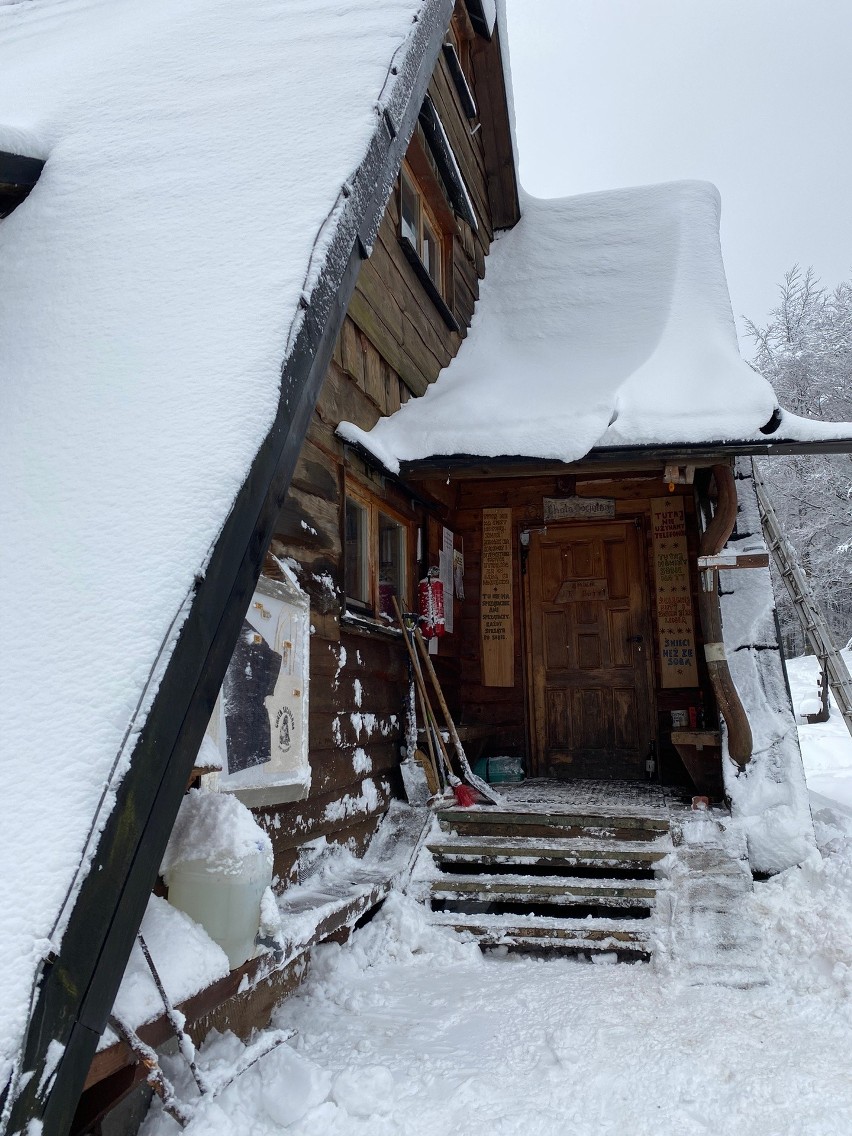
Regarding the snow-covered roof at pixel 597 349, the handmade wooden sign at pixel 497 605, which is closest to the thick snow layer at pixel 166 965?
the snow-covered roof at pixel 597 349

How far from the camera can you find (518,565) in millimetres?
7863

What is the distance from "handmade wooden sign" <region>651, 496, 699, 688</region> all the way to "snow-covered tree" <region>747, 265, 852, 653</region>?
522 inches

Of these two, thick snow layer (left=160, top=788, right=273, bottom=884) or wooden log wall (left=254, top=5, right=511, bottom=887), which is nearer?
thick snow layer (left=160, top=788, right=273, bottom=884)

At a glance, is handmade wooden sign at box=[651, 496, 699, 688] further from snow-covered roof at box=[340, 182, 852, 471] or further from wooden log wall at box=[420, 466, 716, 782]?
snow-covered roof at box=[340, 182, 852, 471]

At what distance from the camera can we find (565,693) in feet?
25.1

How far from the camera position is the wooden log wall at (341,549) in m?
4.20

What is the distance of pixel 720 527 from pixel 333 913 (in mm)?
3812

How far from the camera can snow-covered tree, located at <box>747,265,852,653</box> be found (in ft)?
67.2

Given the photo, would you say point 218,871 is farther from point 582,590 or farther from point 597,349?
point 582,590

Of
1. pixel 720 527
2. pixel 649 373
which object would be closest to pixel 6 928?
pixel 720 527

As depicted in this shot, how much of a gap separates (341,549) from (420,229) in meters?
3.57

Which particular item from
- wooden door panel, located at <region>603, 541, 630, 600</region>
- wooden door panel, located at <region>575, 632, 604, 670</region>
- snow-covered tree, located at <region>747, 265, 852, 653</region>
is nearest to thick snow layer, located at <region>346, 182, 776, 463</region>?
wooden door panel, located at <region>603, 541, 630, 600</region>

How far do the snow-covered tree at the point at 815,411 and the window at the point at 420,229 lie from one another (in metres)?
14.7

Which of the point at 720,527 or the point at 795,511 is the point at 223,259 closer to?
the point at 720,527
